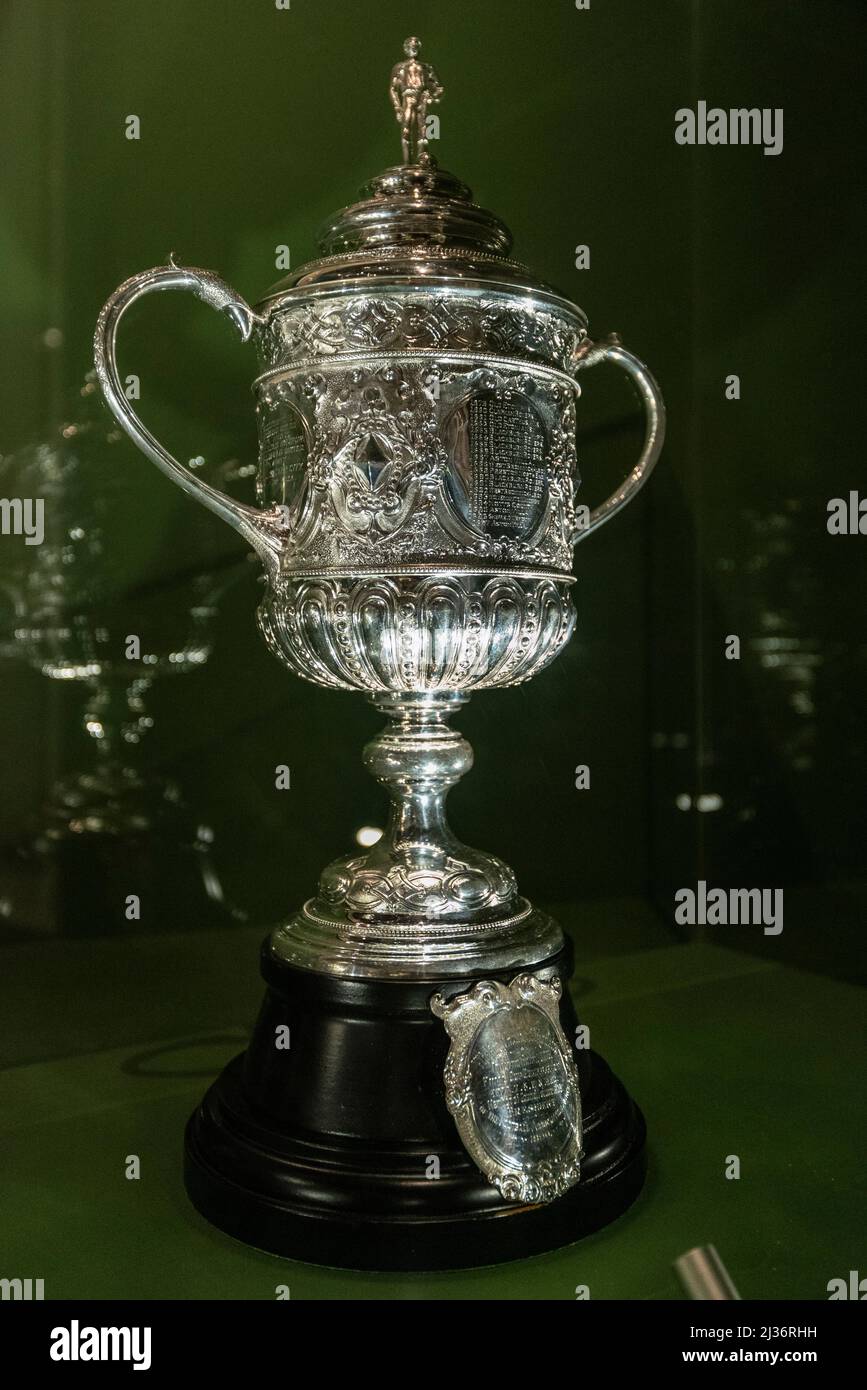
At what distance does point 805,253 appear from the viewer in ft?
7.95

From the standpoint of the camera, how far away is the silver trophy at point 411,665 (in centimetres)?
138

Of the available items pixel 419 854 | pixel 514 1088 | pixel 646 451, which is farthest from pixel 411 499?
pixel 514 1088

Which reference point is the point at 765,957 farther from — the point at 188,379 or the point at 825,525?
the point at 188,379

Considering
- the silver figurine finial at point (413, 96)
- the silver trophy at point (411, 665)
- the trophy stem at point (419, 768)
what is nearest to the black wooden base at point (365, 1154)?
the silver trophy at point (411, 665)

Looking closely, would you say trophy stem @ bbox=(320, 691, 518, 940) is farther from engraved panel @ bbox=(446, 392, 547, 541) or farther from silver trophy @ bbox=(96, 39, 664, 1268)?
engraved panel @ bbox=(446, 392, 547, 541)

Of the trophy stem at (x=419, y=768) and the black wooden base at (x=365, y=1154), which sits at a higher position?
the trophy stem at (x=419, y=768)

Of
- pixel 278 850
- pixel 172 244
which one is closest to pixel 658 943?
pixel 278 850

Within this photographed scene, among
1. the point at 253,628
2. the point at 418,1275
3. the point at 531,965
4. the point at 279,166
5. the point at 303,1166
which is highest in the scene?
the point at 279,166

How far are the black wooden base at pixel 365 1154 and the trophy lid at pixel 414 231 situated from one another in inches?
33.7

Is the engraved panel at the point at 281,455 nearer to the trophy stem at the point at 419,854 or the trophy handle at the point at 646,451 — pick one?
the trophy stem at the point at 419,854

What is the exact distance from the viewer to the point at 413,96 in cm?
162

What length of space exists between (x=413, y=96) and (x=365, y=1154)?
4.51ft

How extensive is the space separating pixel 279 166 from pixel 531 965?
159 cm

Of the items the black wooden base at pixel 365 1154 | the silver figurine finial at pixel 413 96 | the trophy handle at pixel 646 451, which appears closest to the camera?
the black wooden base at pixel 365 1154
